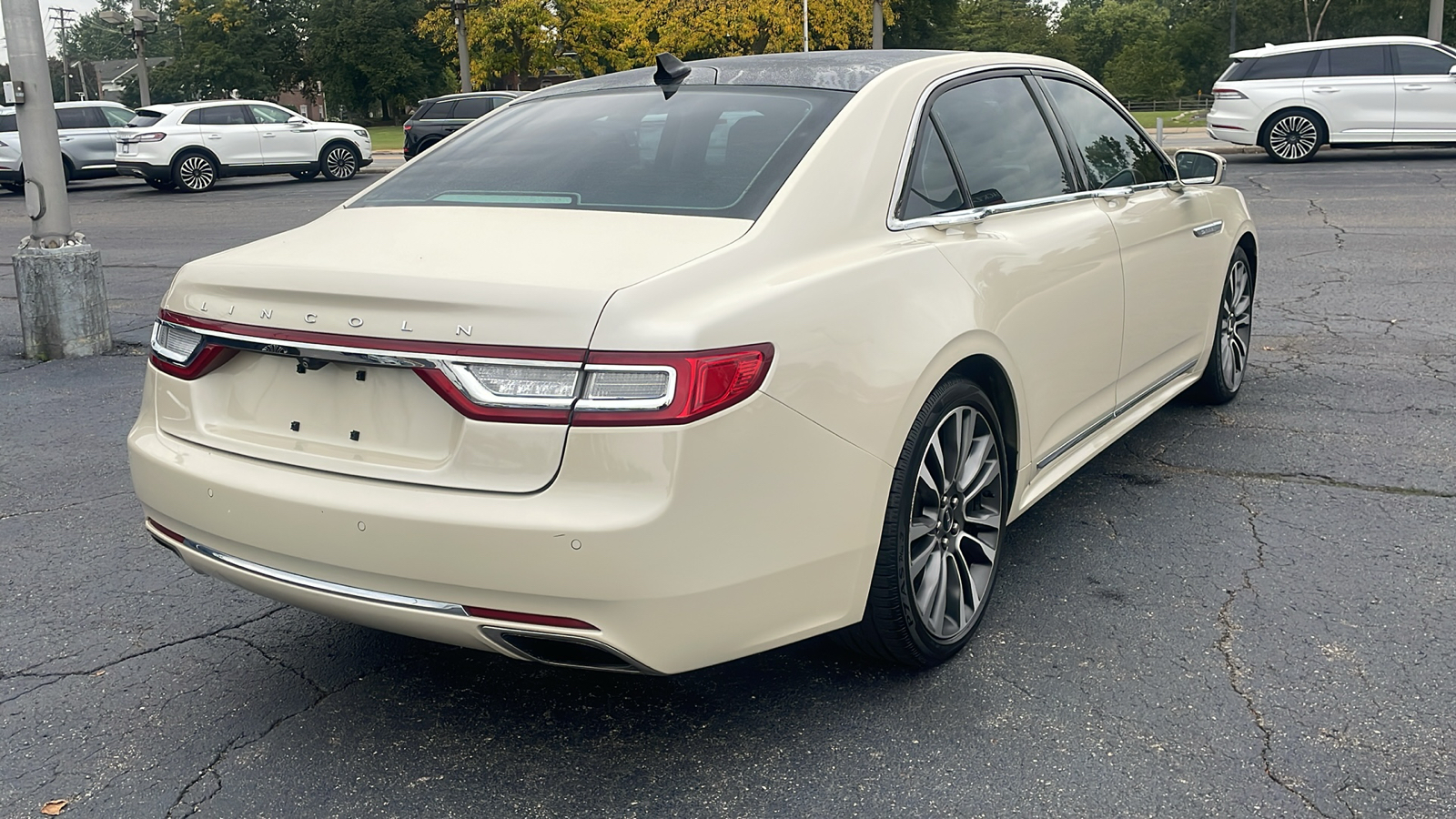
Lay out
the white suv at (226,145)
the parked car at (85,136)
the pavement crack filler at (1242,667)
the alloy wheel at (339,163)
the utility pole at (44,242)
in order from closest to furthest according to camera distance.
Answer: the pavement crack filler at (1242,667) → the utility pole at (44,242) → the white suv at (226,145) → the parked car at (85,136) → the alloy wheel at (339,163)

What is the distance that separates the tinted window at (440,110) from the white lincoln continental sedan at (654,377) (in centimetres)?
2533

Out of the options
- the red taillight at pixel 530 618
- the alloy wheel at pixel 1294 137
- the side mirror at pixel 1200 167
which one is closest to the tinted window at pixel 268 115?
the alloy wheel at pixel 1294 137

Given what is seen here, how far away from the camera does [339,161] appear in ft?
80.9

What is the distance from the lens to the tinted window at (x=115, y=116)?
24812 mm

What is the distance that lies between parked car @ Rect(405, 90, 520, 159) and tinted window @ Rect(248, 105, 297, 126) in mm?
3543

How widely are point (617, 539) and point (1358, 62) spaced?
19.3 meters

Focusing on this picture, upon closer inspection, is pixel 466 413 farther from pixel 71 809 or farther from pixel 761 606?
pixel 71 809

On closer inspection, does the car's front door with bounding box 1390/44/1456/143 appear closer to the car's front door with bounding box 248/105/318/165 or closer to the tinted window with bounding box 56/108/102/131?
the car's front door with bounding box 248/105/318/165

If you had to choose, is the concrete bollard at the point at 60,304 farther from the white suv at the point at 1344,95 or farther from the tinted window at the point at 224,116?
the tinted window at the point at 224,116

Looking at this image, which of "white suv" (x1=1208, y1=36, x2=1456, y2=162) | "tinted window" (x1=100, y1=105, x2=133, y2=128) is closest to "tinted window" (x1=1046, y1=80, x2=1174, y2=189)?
"white suv" (x1=1208, y1=36, x2=1456, y2=162)

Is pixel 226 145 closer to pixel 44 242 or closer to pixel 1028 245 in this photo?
pixel 44 242

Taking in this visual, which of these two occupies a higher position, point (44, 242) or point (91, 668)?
point (44, 242)

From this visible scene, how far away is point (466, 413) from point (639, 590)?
0.49 m

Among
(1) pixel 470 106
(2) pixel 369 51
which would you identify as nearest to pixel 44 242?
(1) pixel 470 106
